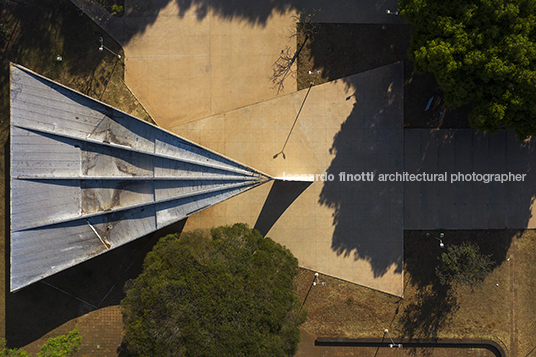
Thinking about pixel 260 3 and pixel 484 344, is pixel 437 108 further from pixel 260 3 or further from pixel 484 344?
pixel 484 344

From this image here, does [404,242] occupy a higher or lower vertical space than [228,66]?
lower

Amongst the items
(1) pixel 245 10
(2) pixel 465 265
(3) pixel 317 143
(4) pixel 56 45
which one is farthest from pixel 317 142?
(4) pixel 56 45

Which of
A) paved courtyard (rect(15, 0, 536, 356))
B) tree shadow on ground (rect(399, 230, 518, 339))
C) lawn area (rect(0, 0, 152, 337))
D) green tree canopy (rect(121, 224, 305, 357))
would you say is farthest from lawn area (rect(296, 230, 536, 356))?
lawn area (rect(0, 0, 152, 337))

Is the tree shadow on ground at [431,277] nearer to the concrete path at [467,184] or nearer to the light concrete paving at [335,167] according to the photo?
the concrete path at [467,184]

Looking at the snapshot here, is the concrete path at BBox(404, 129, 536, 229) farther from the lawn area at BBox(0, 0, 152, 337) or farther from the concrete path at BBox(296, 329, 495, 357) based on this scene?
the lawn area at BBox(0, 0, 152, 337)

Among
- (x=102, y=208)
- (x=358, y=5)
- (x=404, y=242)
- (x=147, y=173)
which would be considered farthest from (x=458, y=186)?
(x=102, y=208)

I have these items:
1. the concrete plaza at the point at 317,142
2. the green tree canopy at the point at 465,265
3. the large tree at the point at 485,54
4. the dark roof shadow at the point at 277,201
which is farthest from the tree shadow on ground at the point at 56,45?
the green tree canopy at the point at 465,265
